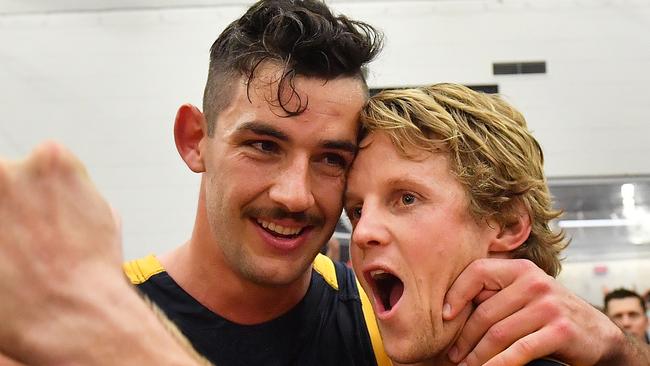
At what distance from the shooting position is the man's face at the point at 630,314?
17.8 feet

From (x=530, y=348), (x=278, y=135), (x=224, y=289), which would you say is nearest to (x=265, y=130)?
(x=278, y=135)

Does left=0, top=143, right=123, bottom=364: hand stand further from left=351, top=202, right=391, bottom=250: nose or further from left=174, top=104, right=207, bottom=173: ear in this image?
left=174, top=104, right=207, bottom=173: ear

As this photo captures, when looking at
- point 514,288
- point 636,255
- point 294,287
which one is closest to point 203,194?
point 294,287

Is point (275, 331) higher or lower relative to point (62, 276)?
lower

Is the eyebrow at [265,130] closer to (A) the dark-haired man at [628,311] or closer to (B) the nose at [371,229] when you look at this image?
(B) the nose at [371,229]

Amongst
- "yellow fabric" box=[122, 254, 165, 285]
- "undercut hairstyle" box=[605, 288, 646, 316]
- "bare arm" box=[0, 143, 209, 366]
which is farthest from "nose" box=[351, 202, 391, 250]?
"undercut hairstyle" box=[605, 288, 646, 316]

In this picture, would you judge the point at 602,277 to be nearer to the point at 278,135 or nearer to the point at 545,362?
the point at 545,362

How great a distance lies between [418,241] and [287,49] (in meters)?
0.68

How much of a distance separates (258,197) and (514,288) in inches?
28.0

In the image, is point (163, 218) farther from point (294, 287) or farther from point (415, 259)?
point (415, 259)

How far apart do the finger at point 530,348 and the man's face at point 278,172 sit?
2.01 feet

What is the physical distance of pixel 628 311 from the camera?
5.45 m

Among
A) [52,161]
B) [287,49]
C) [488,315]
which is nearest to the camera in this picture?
[52,161]

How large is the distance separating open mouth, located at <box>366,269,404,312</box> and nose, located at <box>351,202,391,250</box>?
9 cm
